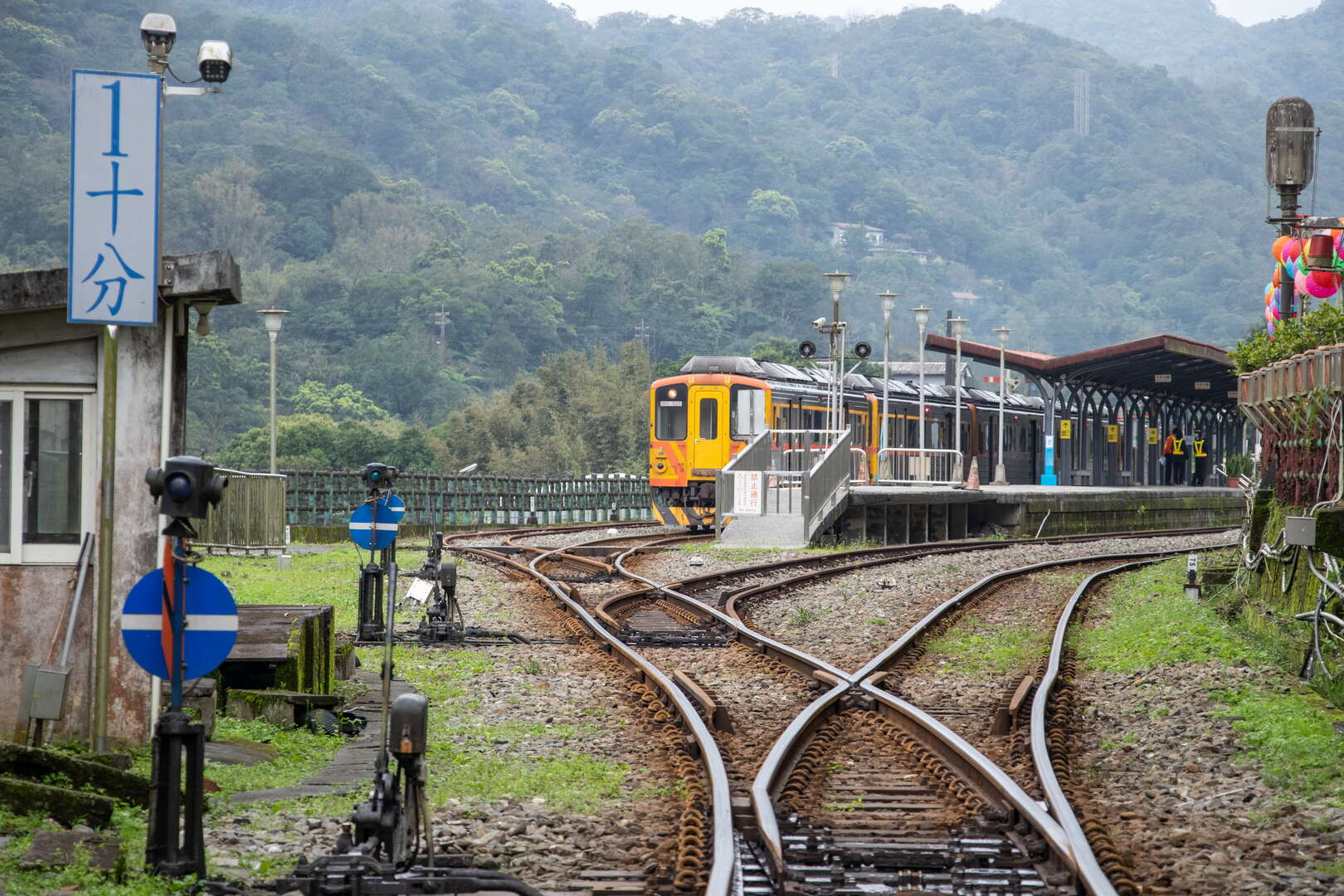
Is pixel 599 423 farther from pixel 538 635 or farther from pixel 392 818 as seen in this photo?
pixel 392 818

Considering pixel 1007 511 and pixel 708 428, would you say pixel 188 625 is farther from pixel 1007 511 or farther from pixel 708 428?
pixel 1007 511

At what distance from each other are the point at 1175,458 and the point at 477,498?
810 inches

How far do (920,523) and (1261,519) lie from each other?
16.0m

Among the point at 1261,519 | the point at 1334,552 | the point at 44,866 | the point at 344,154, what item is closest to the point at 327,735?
the point at 44,866

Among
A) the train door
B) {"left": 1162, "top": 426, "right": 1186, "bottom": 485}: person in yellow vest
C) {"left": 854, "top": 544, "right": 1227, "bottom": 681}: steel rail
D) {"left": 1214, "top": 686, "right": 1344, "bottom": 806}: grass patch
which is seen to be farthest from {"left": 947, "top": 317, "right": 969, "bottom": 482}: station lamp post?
{"left": 1214, "top": 686, "right": 1344, "bottom": 806}: grass patch

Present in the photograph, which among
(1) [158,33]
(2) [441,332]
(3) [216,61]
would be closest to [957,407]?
(3) [216,61]

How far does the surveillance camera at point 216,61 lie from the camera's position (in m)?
9.18

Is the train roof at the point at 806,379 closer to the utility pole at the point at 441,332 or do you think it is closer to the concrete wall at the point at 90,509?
the concrete wall at the point at 90,509

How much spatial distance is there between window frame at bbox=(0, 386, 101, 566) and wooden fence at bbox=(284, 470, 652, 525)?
22.1 metres

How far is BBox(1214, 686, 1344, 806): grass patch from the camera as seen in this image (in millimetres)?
7039

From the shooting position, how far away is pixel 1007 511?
107ft

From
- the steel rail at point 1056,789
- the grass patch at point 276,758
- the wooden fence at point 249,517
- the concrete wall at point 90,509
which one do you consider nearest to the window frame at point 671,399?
the wooden fence at point 249,517

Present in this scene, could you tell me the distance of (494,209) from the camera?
12888 centimetres

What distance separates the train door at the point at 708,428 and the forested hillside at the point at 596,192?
1267 inches
